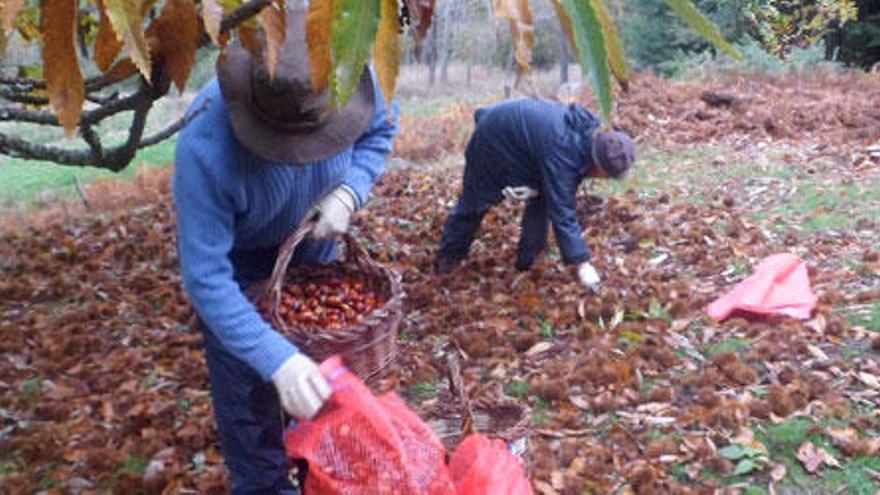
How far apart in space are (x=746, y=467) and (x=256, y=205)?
1988 mm

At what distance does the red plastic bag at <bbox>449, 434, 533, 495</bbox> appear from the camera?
2076 millimetres

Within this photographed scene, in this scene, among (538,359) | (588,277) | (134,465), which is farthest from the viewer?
(588,277)

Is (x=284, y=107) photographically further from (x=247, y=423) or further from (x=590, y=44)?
(x=590, y=44)

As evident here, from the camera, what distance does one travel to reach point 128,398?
3.91 m

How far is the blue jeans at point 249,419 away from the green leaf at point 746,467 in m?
1.60

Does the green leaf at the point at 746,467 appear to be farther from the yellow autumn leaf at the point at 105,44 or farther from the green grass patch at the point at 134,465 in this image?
the yellow autumn leaf at the point at 105,44

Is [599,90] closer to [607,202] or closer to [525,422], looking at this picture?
[525,422]

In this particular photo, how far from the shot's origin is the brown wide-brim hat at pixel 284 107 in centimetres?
198

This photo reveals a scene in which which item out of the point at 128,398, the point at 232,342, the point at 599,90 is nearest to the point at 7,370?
the point at 128,398

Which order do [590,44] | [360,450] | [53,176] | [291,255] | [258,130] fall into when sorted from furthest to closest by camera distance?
1. [53,176]
2. [291,255]
3. [258,130]
4. [360,450]
5. [590,44]

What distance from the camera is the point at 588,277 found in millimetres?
4910

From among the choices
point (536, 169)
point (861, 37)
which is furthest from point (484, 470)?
point (861, 37)

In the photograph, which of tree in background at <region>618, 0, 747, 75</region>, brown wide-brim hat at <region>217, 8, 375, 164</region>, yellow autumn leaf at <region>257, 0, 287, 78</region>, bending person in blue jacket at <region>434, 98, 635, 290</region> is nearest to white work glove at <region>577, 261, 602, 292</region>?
bending person in blue jacket at <region>434, 98, 635, 290</region>

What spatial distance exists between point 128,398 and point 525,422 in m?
2.21
